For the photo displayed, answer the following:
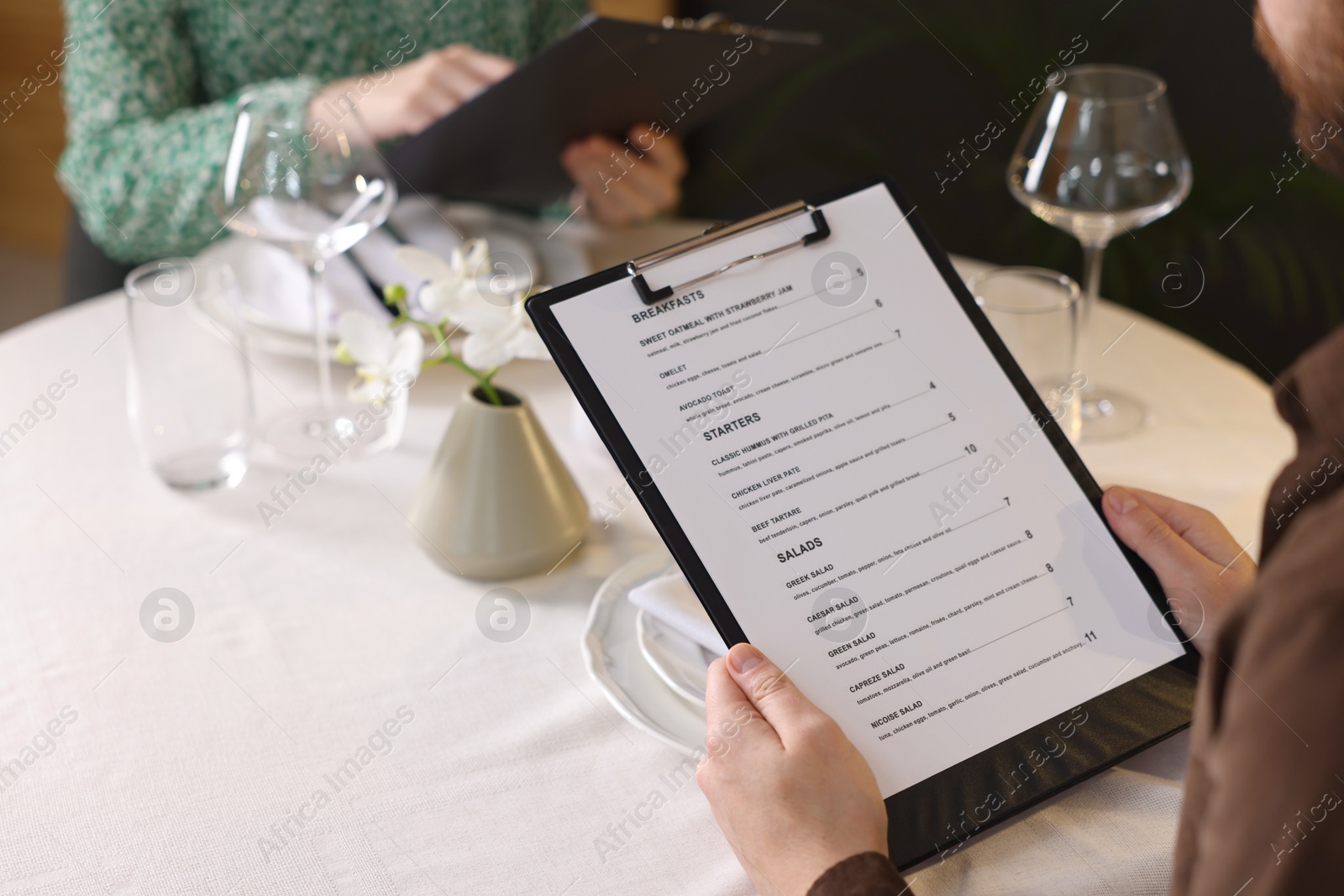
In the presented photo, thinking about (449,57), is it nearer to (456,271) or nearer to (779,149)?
(456,271)

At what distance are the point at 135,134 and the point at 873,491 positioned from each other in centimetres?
117

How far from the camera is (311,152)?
93 centimetres

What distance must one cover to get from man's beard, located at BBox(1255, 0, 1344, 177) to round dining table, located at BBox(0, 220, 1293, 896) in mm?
343

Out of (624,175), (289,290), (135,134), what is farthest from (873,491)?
(135,134)

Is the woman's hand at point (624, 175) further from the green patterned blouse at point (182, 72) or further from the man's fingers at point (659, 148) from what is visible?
the green patterned blouse at point (182, 72)

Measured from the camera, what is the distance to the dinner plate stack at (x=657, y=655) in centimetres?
65

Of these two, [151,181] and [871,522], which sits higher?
[871,522]

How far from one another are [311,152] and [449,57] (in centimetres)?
33

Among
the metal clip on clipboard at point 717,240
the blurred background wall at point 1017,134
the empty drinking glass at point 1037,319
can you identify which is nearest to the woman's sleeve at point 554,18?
the blurred background wall at point 1017,134

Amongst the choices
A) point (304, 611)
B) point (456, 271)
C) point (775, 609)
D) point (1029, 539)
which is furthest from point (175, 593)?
point (1029, 539)

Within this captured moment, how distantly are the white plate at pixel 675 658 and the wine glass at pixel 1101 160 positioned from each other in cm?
50

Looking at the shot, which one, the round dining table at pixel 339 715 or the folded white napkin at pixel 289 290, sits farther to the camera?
the folded white napkin at pixel 289 290

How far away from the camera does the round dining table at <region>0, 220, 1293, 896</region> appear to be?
56 centimetres

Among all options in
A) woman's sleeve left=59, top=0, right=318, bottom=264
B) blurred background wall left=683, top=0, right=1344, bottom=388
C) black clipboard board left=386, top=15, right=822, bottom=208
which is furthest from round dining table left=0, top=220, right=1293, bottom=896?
blurred background wall left=683, top=0, right=1344, bottom=388
